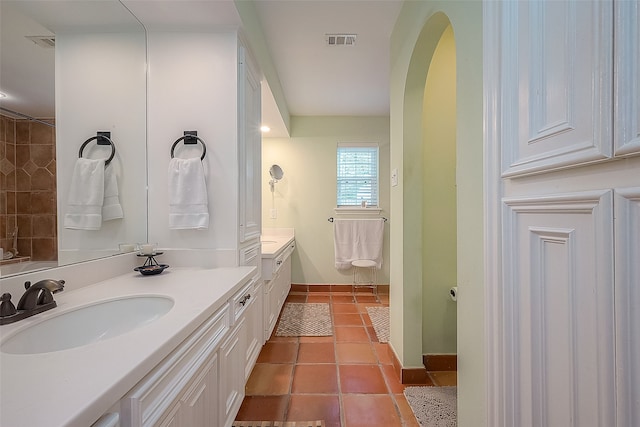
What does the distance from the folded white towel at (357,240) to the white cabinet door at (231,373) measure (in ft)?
7.58

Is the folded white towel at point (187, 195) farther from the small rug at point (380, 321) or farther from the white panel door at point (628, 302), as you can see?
the small rug at point (380, 321)

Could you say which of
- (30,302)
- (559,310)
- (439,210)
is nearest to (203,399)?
(30,302)

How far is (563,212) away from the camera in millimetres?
562

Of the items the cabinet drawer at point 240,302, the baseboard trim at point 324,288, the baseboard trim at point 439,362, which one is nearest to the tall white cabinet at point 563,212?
the cabinet drawer at point 240,302

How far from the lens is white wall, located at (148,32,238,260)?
152 centimetres

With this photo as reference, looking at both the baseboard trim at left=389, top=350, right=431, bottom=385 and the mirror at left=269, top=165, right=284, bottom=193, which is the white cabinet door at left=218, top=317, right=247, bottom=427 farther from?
the mirror at left=269, top=165, right=284, bottom=193

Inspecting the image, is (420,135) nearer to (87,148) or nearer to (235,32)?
(235,32)

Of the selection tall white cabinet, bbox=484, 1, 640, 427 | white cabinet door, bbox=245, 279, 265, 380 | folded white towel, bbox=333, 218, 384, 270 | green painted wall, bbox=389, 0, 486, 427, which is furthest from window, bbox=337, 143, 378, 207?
tall white cabinet, bbox=484, 1, 640, 427

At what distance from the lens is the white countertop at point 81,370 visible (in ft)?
1.39

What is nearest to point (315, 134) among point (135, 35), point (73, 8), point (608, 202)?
point (135, 35)

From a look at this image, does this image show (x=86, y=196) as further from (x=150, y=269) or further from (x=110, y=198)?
(x=150, y=269)

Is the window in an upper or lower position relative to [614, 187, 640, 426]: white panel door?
upper

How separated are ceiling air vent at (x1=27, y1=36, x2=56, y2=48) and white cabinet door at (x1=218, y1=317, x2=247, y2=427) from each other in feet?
4.57

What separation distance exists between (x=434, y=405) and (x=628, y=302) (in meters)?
1.48
